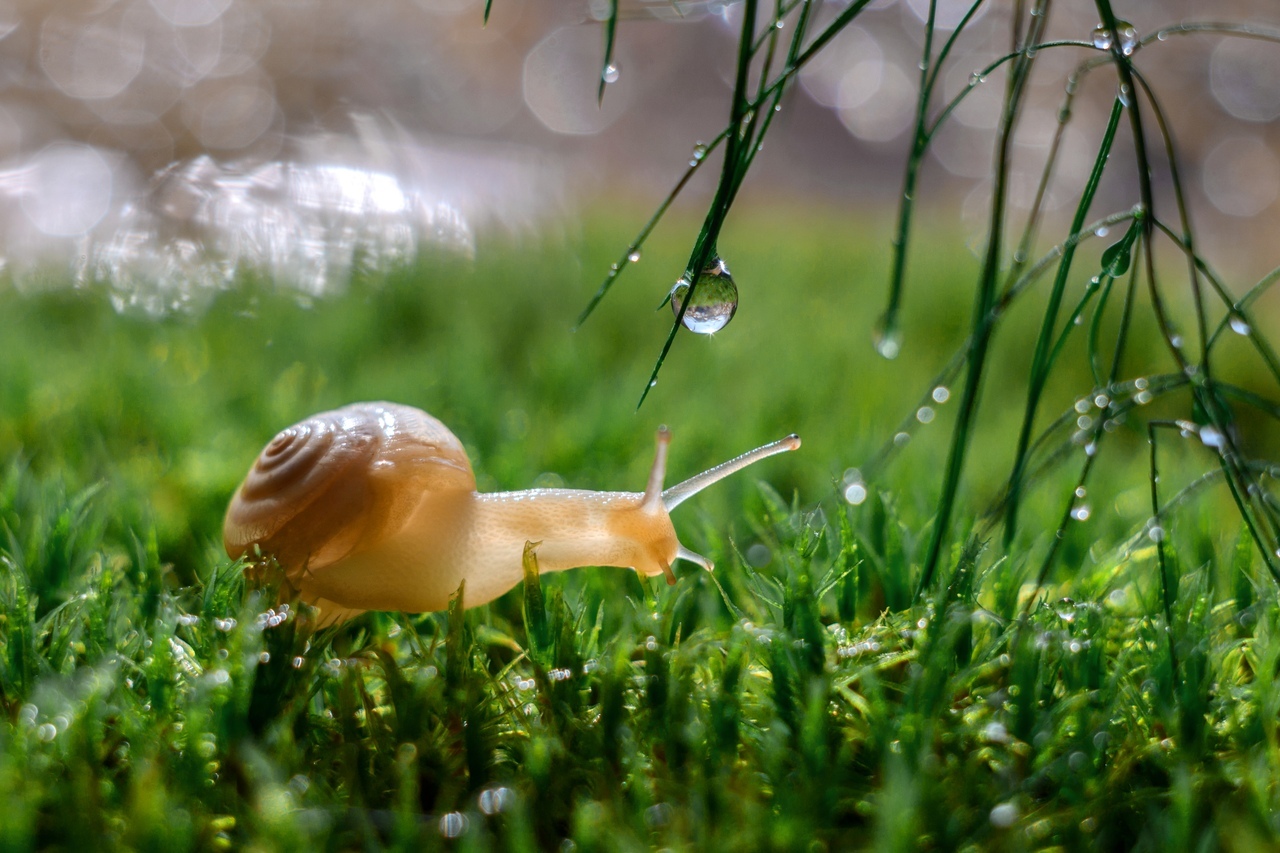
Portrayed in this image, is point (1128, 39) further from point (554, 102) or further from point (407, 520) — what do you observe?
point (554, 102)

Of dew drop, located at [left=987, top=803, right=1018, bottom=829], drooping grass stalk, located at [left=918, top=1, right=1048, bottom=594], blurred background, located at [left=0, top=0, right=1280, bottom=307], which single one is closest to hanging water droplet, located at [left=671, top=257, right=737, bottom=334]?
drooping grass stalk, located at [left=918, top=1, right=1048, bottom=594]

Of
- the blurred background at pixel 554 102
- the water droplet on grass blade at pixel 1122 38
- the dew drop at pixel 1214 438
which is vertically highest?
the water droplet on grass blade at pixel 1122 38

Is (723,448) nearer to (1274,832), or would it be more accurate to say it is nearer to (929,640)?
(929,640)

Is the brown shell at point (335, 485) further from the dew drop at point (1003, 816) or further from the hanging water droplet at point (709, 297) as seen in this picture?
the dew drop at point (1003, 816)

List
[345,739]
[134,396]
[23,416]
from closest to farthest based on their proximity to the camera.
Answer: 1. [345,739]
2. [23,416]
3. [134,396]

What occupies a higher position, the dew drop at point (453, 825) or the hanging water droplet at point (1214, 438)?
the hanging water droplet at point (1214, 438)

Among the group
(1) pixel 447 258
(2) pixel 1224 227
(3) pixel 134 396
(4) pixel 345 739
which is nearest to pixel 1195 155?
(2) pixel 1224 227

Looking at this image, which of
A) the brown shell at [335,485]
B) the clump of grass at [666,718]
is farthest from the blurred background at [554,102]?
the clump of grass at [666,718]

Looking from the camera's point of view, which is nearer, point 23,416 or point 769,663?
point 769,663

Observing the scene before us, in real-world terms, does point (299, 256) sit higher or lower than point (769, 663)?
lower
